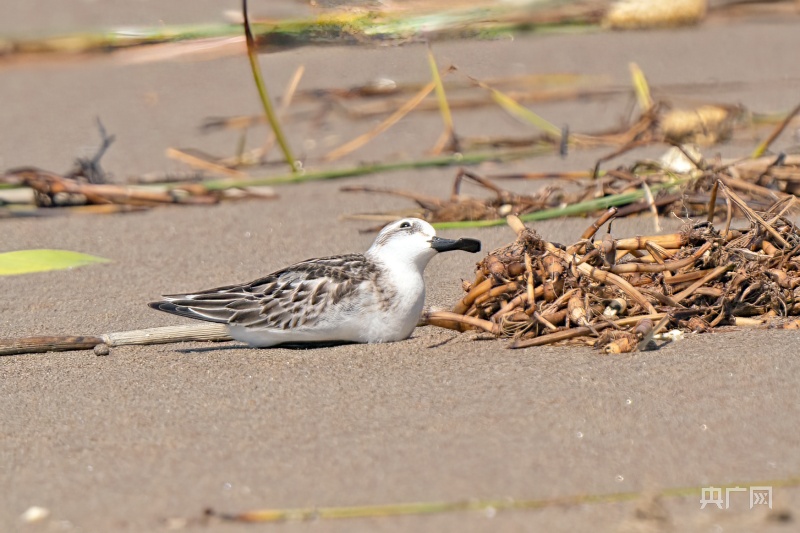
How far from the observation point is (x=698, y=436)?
3590 mm

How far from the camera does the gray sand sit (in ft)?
10.8

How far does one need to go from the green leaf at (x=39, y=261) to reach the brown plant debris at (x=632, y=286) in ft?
7.42

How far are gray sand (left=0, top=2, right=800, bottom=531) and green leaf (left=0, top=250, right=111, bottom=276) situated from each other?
8 centimetres

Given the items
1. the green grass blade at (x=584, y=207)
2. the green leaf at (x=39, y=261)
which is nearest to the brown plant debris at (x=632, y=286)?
the green grass blade at (x=584, y=207)

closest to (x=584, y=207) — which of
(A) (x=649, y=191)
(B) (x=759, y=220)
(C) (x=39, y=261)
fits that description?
(A) (x=649, y=191)

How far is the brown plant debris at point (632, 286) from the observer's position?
4574 mm

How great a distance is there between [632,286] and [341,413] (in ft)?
4.37

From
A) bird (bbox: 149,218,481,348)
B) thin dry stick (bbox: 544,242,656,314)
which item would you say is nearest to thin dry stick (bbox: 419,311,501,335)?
bird (bbox: 149,218,481,348)

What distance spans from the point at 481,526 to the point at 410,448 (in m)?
0.57

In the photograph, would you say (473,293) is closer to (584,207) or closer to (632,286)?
(632,286)

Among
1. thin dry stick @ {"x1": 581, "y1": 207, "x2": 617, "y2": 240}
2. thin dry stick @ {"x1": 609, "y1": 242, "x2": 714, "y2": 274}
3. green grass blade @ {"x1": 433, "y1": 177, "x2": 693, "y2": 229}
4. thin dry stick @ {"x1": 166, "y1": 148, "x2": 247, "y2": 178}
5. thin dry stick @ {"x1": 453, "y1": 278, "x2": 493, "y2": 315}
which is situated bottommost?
thin dry stick @ {"x1": 453, "y1": 278, "x2": 493, "y2": 315}

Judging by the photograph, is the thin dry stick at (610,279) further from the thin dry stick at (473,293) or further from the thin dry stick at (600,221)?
the thin dry stick at (473,293)

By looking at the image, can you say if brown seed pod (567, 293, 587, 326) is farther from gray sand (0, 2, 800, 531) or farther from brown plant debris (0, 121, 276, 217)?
brown plant debris (0, 121, 276, 217)

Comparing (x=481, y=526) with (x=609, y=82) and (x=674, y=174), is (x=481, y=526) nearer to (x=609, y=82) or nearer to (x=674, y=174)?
(x=674, y=174)
